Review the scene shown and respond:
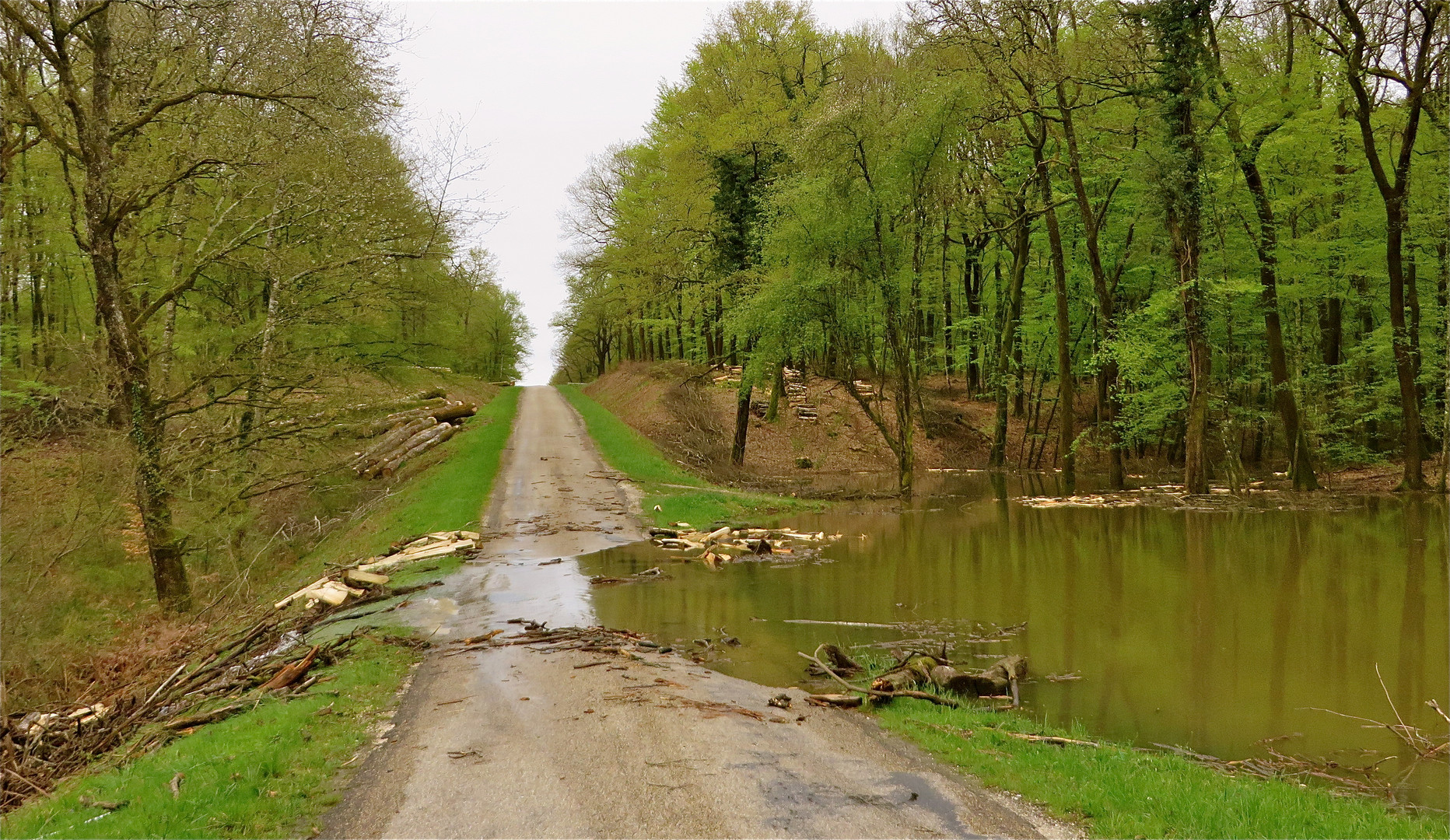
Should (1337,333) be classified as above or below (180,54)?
below

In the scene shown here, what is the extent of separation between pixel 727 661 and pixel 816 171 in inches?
681

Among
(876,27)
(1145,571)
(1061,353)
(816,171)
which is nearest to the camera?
(1145,571)

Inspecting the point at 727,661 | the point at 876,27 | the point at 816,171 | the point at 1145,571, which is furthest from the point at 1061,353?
the point at 876,27

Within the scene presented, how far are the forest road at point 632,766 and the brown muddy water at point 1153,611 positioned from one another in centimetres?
174

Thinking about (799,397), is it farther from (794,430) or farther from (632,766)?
(632,766)

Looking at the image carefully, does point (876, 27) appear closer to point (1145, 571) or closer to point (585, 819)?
point (1145, 571)

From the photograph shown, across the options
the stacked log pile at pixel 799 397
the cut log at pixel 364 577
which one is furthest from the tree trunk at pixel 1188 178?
the cut log at pixel 364 577

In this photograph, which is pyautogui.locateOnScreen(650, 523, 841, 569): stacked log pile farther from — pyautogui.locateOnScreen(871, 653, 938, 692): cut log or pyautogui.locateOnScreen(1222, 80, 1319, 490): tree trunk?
pyautogui.locateOnScreen(1222, 80, 1319, 490): tree trunk

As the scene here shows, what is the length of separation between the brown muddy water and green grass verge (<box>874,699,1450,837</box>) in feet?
3.04

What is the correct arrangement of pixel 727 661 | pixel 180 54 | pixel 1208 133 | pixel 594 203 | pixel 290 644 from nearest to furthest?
pixel 727 661, pixel 290 644, pixel 180 54, pixel 1208 133, pixel 594 203

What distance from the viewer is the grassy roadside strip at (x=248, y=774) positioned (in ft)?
17.9

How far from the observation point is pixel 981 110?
24.6 meters

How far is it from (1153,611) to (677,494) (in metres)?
13.9

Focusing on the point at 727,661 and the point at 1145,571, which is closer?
the point at 727,661
